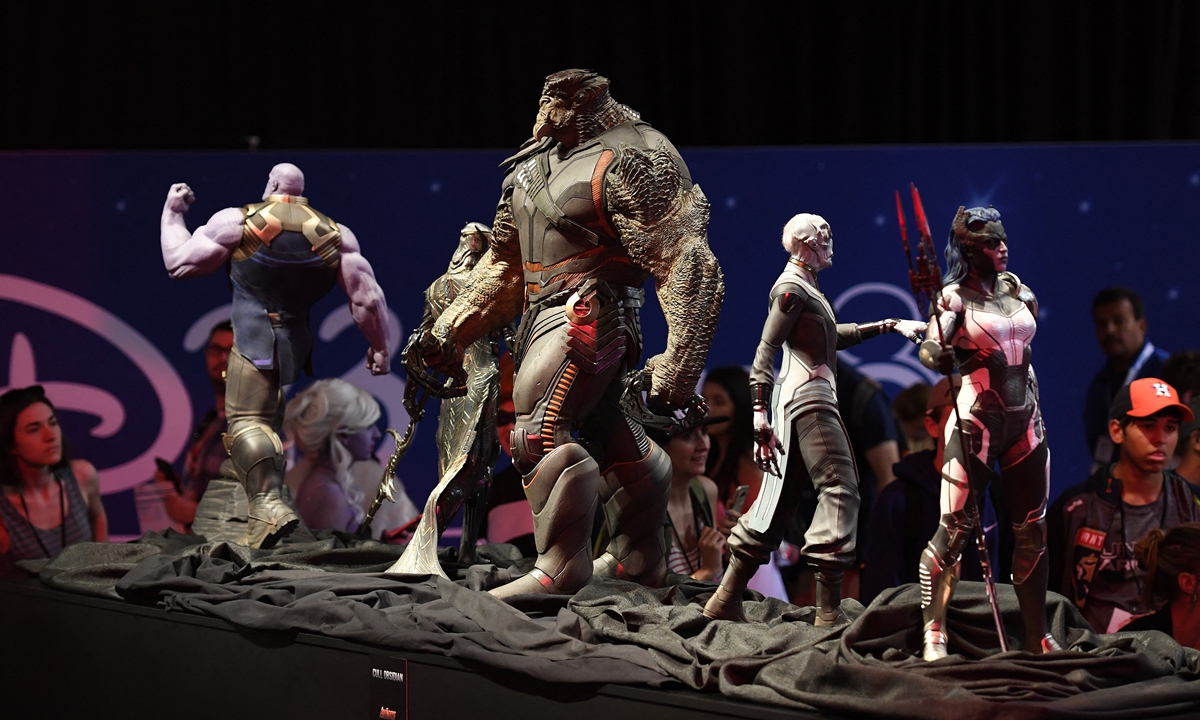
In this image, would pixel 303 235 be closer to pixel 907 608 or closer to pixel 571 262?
pixel 571 262

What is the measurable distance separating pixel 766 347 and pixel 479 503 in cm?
170

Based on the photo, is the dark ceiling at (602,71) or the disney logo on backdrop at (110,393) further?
the disney logo on backdrop at (110,393)

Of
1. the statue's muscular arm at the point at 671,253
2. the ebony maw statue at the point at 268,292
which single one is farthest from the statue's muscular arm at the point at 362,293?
the statue's muscular arm at the point at 671,253

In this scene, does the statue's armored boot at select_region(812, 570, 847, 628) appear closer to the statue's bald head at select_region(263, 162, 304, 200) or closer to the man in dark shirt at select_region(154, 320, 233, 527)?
the statue's bald head at select_region(263, 162, 304, 200)

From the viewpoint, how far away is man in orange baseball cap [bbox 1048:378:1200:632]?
15.8ft

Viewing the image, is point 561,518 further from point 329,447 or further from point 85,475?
point 85,475

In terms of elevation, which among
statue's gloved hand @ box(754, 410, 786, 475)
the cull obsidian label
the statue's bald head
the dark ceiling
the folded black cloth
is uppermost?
the dark ceiling

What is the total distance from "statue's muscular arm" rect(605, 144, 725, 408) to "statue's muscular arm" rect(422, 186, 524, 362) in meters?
0.63

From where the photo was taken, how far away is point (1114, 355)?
5977mm

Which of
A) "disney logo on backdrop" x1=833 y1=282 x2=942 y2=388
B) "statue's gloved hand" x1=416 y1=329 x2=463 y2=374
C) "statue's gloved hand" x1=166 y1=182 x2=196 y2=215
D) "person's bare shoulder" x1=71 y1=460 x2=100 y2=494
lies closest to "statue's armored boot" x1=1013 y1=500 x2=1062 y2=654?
"statue's gloved hand" x1=416 y1=329 x2=463 y2=374

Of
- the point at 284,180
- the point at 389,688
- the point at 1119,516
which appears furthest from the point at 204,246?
the point at 1119,516

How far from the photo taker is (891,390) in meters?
6.34

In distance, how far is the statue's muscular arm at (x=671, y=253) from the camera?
382 cm

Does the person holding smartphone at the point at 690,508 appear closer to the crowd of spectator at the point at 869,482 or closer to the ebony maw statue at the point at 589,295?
the crowd of spectator at the point at 869,482
